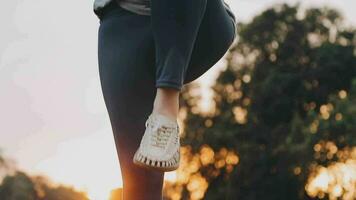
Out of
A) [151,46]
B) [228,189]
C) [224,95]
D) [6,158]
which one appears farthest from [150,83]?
[6,158]

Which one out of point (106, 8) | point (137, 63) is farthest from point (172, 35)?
point (106, 8)

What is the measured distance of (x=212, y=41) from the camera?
1499 mm

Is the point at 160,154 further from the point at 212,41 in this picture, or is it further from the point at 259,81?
the point at 259,81

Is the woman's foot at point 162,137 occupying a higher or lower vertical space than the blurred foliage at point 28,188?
higher

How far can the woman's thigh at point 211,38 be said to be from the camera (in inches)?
57.6

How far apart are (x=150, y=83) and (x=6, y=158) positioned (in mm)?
37101

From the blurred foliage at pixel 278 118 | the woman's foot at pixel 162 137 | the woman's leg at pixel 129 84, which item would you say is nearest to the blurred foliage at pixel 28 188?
the blurred foliage at pixel 278 118

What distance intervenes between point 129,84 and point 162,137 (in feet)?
0.59

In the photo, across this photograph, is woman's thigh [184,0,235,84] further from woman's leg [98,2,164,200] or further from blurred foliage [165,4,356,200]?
blurred foliage [165,4,356,200]

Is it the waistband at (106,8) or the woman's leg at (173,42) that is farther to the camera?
the waistband at (106,8)

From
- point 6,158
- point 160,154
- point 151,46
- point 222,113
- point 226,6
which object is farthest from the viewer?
point 6,158

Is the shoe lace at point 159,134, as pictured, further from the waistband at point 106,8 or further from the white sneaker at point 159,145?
the waistband at point 106,8

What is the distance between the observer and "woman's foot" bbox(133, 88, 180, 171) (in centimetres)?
130

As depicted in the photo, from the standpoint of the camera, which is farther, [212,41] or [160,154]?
[212,41]
